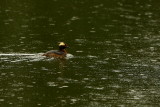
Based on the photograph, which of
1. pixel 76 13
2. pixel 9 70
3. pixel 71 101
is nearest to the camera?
pixel 71 101

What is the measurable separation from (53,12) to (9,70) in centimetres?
2201

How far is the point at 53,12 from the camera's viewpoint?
170 ft

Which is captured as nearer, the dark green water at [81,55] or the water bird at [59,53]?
the dark green water at [81,55]

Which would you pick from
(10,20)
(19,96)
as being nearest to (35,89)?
(19,96)

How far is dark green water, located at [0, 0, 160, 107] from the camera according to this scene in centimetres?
2625

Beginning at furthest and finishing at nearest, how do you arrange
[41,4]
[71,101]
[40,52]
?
1. [41,4]
2. [40,52]
3. [71,101]

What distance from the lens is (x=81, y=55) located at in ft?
115

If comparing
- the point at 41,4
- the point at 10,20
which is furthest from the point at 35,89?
the point at 41,4

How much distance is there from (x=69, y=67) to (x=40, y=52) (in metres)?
3.95

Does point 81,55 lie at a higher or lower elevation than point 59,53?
lower

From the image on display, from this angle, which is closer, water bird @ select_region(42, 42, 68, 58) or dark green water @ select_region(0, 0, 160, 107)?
dark green water @ select_region(0, 0, 160, 107)

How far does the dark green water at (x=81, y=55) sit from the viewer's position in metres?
26.2

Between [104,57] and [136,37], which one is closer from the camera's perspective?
[104,57]

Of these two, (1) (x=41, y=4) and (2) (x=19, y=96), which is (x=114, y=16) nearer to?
(1) (x=41, y=4)
